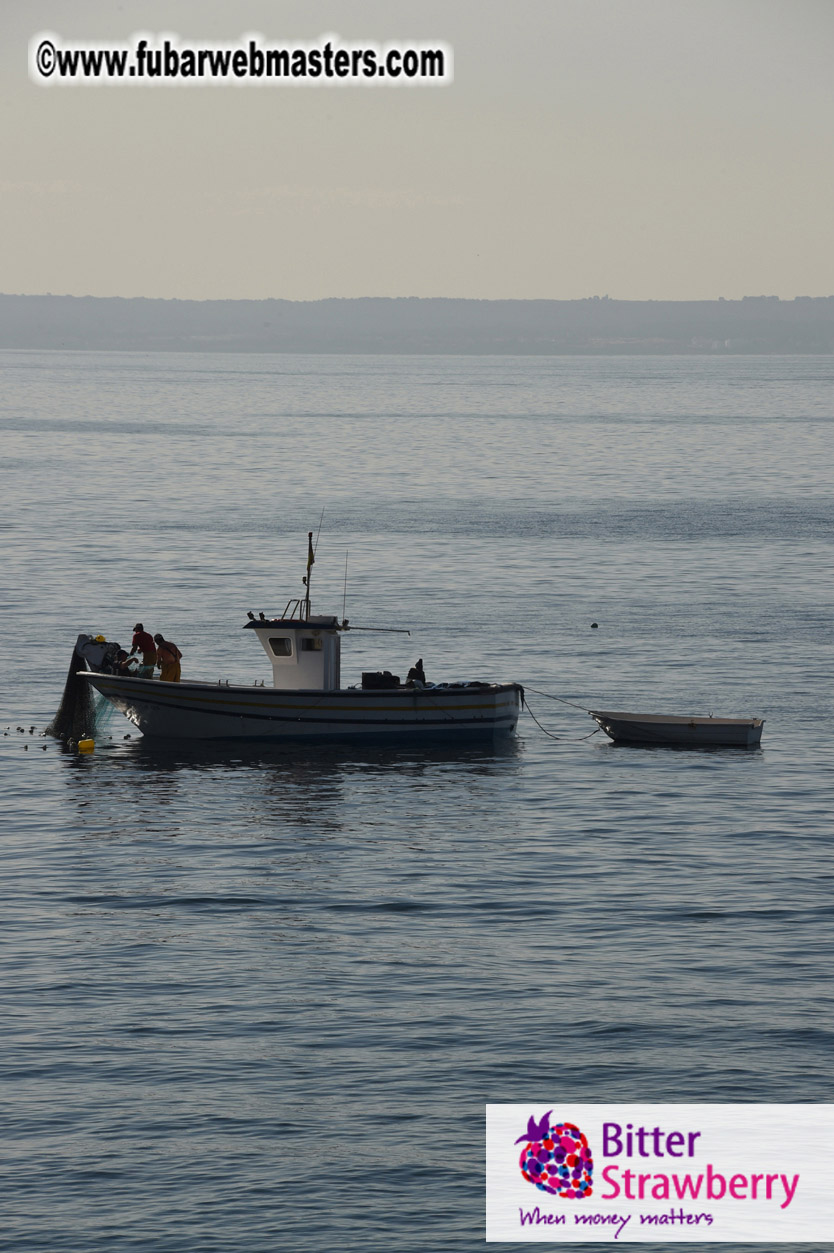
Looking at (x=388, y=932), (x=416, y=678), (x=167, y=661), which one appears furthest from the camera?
(x=167, y=661)

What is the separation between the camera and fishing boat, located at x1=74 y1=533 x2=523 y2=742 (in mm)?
56875

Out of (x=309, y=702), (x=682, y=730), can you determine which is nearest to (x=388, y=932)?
(x=309, y=702)

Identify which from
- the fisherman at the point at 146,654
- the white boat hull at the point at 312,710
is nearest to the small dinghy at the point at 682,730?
the white boat hull at the point at 312,710

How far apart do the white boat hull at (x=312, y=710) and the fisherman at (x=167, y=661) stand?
0.82 m

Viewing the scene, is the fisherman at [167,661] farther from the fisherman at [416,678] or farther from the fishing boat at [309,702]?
the fisherman at [416,678]

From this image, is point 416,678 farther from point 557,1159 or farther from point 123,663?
point 557,1159

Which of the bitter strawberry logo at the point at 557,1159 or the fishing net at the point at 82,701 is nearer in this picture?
the bitter strawberry logo at the point at 557,1159

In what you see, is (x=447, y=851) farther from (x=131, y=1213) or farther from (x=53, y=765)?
(x=131, y=1213)

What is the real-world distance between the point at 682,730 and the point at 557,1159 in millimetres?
31854

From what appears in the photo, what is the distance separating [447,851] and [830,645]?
38251 millimetres

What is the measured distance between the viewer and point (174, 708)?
2260 inches

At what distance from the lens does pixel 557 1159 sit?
27469mm

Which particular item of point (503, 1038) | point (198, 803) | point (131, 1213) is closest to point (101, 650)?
point (198, 803)

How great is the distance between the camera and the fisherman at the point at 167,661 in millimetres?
57469
